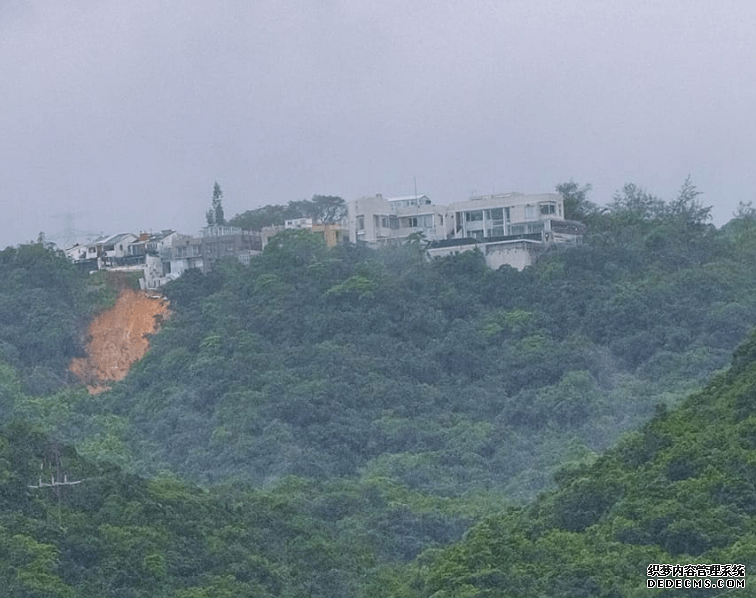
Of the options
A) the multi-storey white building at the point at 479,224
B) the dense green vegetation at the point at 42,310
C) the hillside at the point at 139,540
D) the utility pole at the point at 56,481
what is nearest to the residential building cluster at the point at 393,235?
the multi-storey white building at the point at 479,224

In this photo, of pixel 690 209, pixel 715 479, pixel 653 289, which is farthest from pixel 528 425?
pixel 715 479

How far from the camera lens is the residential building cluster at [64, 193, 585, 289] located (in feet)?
222

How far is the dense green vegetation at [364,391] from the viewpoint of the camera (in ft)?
135

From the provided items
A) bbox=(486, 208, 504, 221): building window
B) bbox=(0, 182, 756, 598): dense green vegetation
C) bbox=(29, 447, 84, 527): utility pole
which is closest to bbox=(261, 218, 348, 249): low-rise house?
bbox=(0, 182, 756, 598): dense green vegetation

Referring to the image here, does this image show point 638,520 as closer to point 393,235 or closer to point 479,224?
point 479,224

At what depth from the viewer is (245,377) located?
59.8 metres

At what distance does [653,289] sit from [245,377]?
1026 centimetres

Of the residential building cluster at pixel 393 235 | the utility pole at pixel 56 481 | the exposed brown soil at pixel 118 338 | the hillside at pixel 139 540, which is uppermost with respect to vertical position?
the residential building cluster at pixel 393 235

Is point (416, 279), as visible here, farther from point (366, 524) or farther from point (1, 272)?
point (366, 524)

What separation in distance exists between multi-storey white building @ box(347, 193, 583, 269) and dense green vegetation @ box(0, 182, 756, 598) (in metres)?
0.92

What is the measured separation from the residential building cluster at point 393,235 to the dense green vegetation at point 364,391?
1.04 m

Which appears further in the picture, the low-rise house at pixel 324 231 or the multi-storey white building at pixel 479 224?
the low-rise house at pixel 324 231

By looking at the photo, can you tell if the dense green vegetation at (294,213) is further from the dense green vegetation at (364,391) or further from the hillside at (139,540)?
the hillside at (139,540)

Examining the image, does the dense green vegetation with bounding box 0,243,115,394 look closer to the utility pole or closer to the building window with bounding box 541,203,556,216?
the building window with bounding box 541,203,556,216
